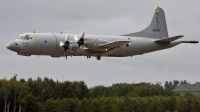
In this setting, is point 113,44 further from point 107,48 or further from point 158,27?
point 158,27

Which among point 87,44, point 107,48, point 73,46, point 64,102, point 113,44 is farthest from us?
point 64,102

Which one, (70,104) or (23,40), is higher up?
(23,40)

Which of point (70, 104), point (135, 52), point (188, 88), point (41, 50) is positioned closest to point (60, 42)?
point (41, 50)

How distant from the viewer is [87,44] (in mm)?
46875

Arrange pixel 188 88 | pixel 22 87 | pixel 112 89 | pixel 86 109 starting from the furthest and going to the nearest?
1. pixel 188 88
2. pixel 112 89
3. pixel 22 87
4. pixel 86 109

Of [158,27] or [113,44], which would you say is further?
[158,27]

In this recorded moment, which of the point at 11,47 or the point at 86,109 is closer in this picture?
the point at 11,47

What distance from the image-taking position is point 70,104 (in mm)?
59062

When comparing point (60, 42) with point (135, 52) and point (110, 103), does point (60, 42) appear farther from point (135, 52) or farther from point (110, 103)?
point (110, 103)

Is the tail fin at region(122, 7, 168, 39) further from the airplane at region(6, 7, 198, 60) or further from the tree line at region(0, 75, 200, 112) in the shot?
the tree line at region(0, 75, 200, 112)

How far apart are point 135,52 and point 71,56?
5964 millimetres

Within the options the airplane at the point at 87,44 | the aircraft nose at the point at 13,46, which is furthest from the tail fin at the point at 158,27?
the aircraft nose at the point at 13,46

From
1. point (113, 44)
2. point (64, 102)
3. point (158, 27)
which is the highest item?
point (158, 27)

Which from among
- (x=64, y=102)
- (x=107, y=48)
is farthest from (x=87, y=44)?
(x=64, y=102)
